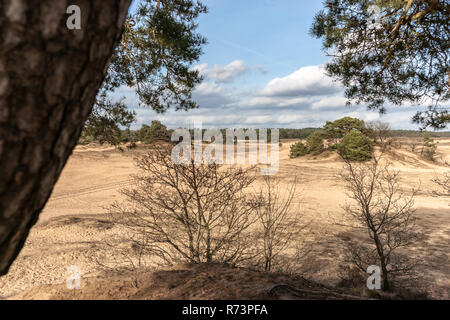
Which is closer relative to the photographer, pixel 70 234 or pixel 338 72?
pixel 338 72

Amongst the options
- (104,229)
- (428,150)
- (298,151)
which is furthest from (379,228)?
(428,150)

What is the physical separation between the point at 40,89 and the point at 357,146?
2556 cm

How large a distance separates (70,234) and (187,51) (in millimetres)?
7062

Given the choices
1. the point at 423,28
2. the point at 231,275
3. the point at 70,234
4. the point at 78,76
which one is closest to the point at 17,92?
the point at 78,76

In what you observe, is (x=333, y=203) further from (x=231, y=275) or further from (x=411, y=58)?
(x=231, y=275)

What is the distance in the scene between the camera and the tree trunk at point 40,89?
74 centimetres

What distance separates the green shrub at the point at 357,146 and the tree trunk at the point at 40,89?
23.3 metres

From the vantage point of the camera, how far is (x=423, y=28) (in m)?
4.32

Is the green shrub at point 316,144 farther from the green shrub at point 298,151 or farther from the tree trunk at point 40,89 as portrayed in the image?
the tree trunk at point 40,89

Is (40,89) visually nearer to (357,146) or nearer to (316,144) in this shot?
(357,146)

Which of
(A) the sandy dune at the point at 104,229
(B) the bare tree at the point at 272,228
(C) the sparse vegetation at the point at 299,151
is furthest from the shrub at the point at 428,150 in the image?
(B) the bare tree at the point at 272,228

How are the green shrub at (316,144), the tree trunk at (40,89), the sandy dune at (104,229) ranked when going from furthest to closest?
the green shrub at (316,144), the sandy dune at (104,229), the tree trunk at (40,89)

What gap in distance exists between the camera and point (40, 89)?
0.78 metres

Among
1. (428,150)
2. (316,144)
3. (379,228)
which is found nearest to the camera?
(379,228)
